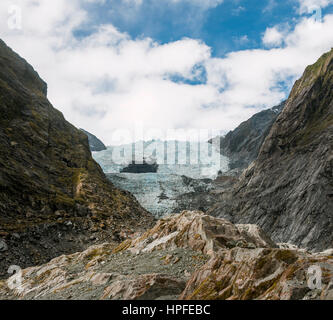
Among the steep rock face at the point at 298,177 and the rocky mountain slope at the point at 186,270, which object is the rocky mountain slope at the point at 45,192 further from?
the steep rock face at the point at 298,177

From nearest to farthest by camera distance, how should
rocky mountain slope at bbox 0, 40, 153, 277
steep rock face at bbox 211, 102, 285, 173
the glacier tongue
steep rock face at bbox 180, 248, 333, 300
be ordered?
steep rock face at bbox 180, 248, 333, 300 < rocky mountain slope at bbox 0, 40, 153, 277 < the glacier tongue < steep rock face at bbox 211, 102, 285, 173

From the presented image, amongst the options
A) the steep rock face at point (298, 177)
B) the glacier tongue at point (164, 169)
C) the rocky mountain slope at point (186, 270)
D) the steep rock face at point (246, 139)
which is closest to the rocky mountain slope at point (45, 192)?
the rocky mountain slope at point (186, 270)

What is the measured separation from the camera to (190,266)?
1189 cm

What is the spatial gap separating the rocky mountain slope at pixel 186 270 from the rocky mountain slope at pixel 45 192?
513 cm

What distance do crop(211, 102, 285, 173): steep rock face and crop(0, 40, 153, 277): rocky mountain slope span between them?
86.9 metres

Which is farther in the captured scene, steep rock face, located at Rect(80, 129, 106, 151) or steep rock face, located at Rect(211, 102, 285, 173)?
steep rock face, located at Rect(80, 129, 106, 151)

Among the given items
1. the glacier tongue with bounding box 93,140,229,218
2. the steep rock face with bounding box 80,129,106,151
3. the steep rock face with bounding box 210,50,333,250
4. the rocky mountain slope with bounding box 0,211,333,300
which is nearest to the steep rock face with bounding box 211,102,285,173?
the glacier tongue with bounding box 93,140,229,218

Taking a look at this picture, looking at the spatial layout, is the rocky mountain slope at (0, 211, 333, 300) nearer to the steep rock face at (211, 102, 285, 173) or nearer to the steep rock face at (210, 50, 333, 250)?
the steep rock face at (210, 50, 333, 250)

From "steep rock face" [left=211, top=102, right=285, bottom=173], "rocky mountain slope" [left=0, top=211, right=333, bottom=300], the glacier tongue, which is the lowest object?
"rocky mountain slope" [left=0, top=211, right=333, bottom=300]

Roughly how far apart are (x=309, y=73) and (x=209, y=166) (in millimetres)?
56971

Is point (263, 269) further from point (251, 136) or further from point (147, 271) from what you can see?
point (251, 136)

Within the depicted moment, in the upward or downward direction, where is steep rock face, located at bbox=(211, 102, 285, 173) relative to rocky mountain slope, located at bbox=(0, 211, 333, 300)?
upward

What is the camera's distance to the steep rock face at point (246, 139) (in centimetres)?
12600

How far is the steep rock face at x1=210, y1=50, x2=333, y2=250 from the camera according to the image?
137 ft
